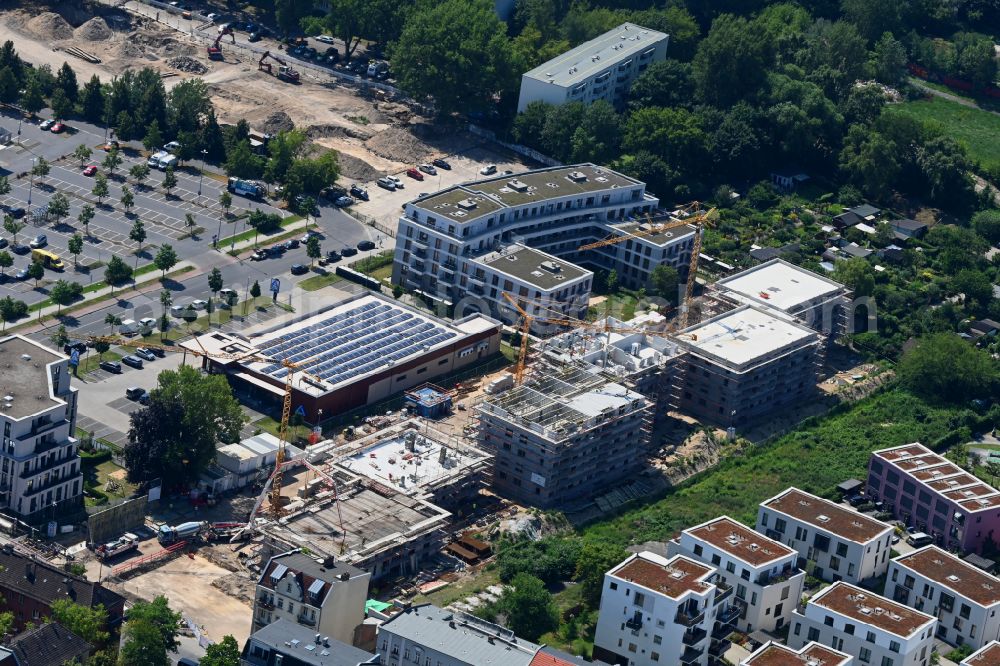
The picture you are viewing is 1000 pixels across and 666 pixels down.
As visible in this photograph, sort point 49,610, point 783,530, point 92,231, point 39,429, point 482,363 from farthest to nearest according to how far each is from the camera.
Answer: point 92,231
point 482,363
point 783,530
point 39,429
point 49,610

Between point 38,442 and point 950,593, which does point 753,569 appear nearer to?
point 950,593

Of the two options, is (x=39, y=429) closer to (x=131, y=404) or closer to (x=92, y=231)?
(x=131, y=404)

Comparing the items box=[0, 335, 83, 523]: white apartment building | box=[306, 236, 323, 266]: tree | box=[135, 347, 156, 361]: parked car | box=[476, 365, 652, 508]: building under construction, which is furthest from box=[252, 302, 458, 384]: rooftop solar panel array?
box=[0, 335, 83, 523]: white apartment building

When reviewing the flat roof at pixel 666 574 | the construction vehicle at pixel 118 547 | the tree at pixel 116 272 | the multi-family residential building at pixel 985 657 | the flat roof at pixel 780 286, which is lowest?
the construction vehicle at pixel 118 547

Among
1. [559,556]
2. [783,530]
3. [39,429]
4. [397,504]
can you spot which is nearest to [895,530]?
[783,530]

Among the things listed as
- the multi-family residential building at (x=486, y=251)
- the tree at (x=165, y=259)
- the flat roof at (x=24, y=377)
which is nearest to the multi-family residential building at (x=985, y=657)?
the multi-family residential building at (x=486, y=251)

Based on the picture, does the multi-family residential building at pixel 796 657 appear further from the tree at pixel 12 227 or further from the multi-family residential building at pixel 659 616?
the tree at pixel 12 227
